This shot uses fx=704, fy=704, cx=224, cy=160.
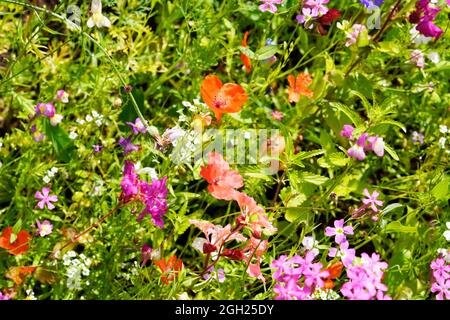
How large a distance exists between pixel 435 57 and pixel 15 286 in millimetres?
1247

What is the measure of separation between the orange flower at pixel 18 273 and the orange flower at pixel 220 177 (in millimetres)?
485

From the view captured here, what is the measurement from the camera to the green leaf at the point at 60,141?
1.81 meters

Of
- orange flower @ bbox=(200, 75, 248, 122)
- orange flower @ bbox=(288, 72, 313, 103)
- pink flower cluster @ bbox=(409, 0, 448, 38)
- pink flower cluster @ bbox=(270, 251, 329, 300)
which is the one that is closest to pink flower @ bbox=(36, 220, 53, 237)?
orange flower @ bbox=(200, 75, 248, 122)

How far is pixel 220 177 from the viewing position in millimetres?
1606

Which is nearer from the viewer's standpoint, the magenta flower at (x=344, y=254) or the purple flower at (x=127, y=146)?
the magenta flower at (x=344, y=254)

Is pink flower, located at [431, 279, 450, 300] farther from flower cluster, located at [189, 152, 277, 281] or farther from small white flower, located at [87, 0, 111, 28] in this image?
small white flower, located at [87, 0, 111, 28]

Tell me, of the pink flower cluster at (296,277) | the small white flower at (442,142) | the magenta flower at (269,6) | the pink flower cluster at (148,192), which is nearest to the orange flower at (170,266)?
the pink flower cluster at (148,192)

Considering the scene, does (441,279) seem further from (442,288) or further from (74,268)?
(74,268)

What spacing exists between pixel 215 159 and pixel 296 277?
1.25ft

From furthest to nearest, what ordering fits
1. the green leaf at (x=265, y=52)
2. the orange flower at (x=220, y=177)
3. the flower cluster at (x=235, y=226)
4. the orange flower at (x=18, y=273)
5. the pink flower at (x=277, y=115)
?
the pink flower at (x=277, y=115), the green leaf at (x=265, y=52), the orange flower at (x=18, y=273), the orange flower at (x=220, y=177), the flower cluster at (x=235, y=226)

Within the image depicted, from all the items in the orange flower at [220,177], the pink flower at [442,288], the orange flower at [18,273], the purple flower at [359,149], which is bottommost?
the orange flower at [18,273]

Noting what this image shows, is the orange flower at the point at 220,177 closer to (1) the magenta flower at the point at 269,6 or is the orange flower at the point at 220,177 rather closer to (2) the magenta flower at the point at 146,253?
(2) the magenta flower at the point at 146,253
